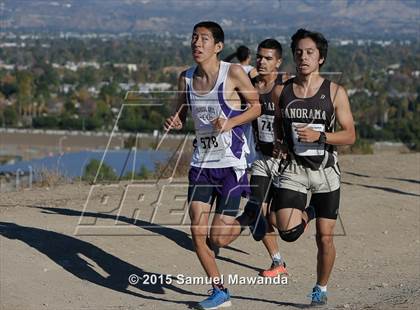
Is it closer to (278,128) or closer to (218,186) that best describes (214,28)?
(278,128)

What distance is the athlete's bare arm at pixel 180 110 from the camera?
8.52m

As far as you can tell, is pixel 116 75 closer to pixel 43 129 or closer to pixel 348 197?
pixel 43 129

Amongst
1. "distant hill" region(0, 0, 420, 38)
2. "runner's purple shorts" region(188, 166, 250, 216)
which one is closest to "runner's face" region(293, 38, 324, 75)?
"runner's purple shorts" region(188, 166, 250, 216)

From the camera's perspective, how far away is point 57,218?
40.2 feet

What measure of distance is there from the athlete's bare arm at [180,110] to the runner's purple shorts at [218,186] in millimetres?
395

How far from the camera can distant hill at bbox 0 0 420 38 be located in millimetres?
35250

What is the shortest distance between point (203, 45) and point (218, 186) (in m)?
1.18

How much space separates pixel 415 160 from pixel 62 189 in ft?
24.3

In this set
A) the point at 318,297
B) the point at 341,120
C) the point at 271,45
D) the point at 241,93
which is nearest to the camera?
the point at 341,120

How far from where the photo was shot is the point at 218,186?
27.8 feet

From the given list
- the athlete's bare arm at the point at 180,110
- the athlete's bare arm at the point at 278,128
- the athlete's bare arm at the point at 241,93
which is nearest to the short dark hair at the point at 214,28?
the athlete's bare arm at the point at 241,93

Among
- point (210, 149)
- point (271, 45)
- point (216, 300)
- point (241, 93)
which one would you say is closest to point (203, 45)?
point (241, 93)

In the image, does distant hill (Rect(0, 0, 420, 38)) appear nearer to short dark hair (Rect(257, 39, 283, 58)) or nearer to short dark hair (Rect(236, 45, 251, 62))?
short dark hair (Rect(236, 45, 251, 62))

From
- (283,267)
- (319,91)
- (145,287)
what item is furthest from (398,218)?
(319,91)
